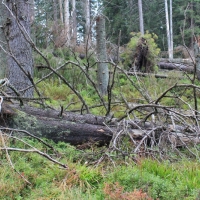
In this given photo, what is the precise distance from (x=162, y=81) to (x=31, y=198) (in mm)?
9245

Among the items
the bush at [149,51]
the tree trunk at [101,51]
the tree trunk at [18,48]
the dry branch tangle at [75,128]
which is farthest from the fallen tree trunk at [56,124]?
the bush at [149,51]

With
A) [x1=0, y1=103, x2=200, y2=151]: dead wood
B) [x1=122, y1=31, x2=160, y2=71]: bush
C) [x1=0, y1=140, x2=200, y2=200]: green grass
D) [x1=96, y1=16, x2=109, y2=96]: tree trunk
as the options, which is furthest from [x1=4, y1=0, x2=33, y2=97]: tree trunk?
[x1=122, y1=31, x2=160, y2=71]: bush

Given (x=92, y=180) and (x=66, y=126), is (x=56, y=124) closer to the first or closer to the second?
(x=66, y=126)

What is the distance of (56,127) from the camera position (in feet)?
15.3

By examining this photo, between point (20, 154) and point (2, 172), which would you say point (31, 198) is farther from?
point (20, 154)

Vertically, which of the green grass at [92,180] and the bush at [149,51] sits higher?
the bush at [149,51]

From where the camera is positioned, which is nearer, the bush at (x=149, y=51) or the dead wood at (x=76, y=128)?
the dead wood at (x=76, y=128)

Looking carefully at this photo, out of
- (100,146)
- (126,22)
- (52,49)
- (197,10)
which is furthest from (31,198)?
(197,10)

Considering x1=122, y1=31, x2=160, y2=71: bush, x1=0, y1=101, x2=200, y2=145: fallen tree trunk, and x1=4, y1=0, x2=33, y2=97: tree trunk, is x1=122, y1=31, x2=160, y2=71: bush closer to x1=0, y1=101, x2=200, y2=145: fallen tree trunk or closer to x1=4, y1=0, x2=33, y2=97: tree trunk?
x1=4, y1=0, x2=33, y2=97: tree trunk

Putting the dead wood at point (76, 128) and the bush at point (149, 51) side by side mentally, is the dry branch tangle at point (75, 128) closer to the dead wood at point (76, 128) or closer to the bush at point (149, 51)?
the dead wood at point (76, 128)

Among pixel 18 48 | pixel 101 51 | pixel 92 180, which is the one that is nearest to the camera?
pixel 92 180

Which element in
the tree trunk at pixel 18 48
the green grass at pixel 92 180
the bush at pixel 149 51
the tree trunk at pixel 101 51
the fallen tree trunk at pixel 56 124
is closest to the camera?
the green grass at pixel 92 180

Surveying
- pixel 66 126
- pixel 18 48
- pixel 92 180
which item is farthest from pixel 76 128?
pixel 18 48

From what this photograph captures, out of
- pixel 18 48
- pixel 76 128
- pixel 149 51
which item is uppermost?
pixel 149 51
